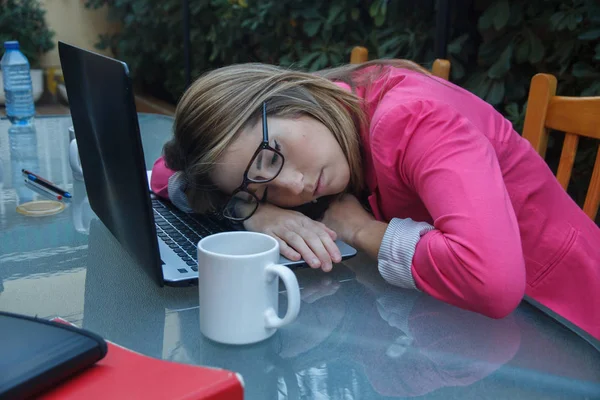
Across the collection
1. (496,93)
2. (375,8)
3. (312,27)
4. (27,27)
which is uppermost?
(375,8)

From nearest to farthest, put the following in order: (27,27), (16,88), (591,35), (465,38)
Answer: (591,35) → (16,88) → (465,38) → (27,27)

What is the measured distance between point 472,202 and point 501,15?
1.32m

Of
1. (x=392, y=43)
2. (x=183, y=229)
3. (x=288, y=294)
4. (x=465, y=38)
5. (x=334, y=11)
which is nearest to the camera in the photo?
(x=288, y=294)

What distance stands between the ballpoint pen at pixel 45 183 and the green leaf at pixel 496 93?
4.33 ft

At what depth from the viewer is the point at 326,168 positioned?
0.87 m

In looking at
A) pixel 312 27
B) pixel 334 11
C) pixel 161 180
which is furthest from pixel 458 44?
pixel 161 180

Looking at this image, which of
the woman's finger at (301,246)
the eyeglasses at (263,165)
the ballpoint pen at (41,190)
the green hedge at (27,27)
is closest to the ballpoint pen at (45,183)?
the ballpoint pen at (41,190)

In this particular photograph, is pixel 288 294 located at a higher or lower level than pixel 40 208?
higher

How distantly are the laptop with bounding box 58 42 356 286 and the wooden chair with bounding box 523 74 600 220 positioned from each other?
1.61 ft

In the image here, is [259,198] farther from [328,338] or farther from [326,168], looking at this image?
[328,338]

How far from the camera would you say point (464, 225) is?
2.27 ft

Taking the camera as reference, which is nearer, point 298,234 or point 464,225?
point 464,225

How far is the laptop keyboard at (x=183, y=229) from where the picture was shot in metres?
0.79

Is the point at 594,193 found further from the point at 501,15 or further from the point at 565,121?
the point at 501,15
